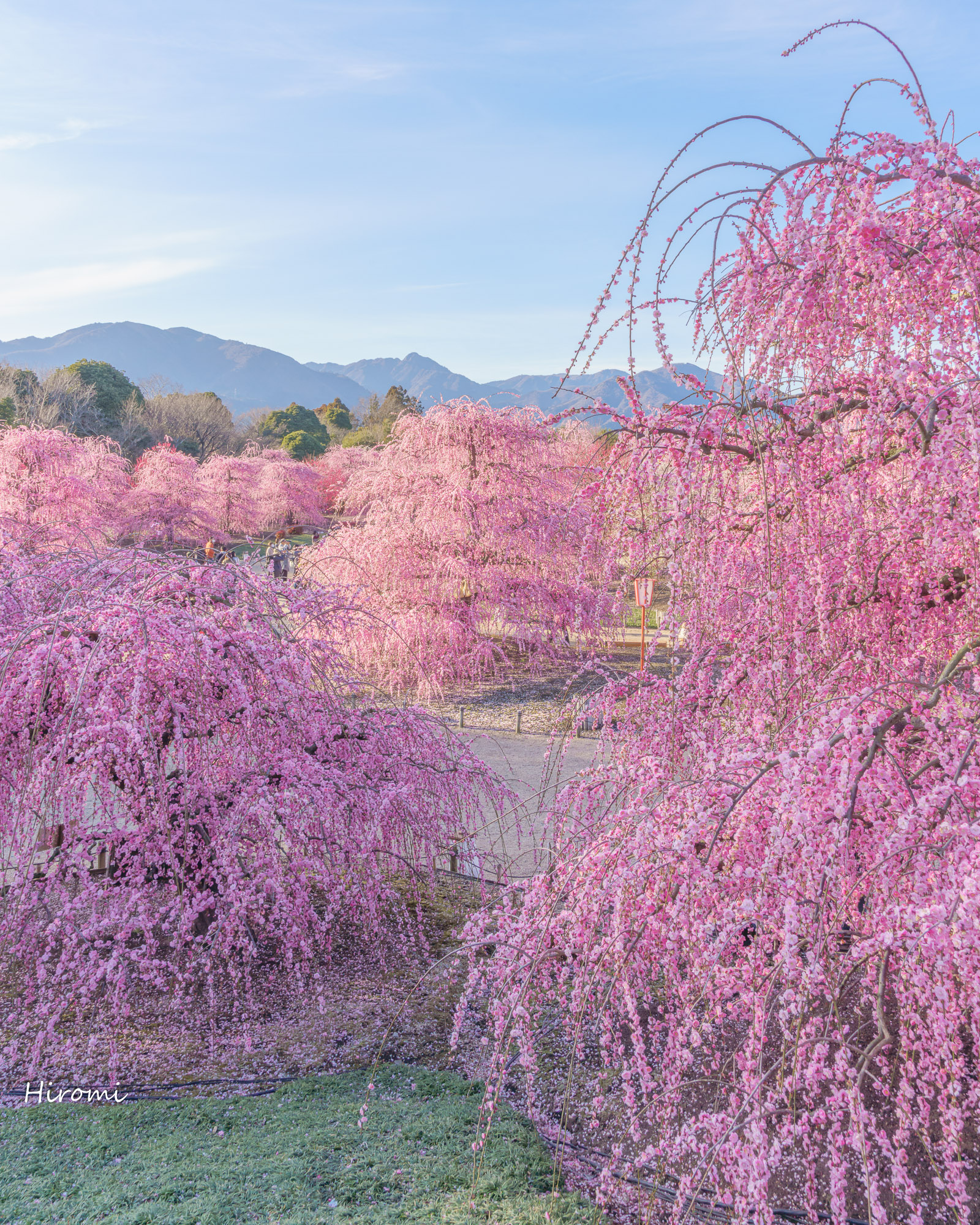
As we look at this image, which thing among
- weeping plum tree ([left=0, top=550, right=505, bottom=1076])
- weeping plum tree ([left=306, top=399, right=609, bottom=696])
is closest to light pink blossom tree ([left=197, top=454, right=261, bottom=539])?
weeping plum tree ([left=306, top=399, right=609, bottom=696])

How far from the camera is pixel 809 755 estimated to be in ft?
7.74

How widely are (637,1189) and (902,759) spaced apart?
2.10 metres

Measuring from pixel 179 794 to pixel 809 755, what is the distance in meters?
3.72

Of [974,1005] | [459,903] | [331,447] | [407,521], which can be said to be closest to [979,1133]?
[974,1005]

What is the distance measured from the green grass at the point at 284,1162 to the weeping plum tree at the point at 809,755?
0.59 metres

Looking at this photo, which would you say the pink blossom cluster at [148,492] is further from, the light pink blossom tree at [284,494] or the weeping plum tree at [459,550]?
the weeping plum tree at [459,550]

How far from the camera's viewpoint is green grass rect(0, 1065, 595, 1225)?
3.12 m

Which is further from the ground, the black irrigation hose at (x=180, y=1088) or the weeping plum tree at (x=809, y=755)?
the weeping plum tree at (x=809, y=755)

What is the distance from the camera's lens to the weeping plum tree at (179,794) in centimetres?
A: 425

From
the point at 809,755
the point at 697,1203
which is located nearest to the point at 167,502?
the point at 697,1203

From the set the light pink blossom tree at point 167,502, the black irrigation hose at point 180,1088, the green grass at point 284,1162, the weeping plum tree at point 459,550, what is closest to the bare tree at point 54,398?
the light pink blossom tree at point 167,502

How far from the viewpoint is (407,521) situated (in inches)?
560

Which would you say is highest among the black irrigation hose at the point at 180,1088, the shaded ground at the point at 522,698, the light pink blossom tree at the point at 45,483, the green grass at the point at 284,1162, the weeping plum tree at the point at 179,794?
the light pink blossom tree at the point at 45,483

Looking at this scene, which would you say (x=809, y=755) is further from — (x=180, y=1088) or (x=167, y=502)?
(x=167, y=502)
